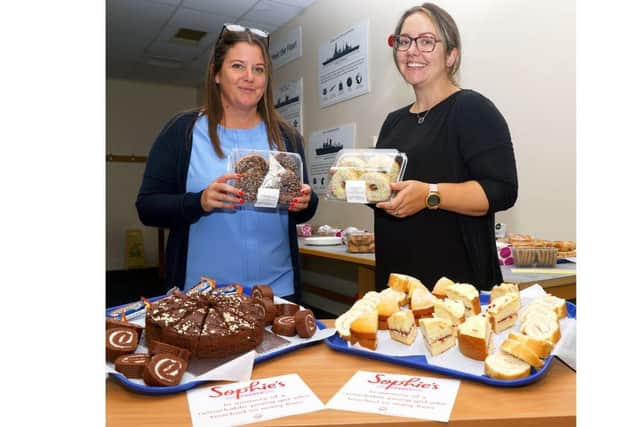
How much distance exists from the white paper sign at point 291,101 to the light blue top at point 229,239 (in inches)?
145

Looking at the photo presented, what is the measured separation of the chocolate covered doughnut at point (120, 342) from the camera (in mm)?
883

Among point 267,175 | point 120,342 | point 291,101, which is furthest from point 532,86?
point 291,101

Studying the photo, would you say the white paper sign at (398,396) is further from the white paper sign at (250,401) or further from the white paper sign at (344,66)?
the white paper sign at (344,66)

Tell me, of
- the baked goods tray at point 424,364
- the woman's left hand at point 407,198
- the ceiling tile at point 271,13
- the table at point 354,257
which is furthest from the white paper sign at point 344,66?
the baked goods tray at point 424,364

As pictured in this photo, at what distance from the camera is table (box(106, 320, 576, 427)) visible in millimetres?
674

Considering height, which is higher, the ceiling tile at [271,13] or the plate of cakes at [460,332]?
the ceiling tile at [271,13]

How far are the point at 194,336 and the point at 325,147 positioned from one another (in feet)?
13.7

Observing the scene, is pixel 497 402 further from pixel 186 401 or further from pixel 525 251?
pixel 525 251

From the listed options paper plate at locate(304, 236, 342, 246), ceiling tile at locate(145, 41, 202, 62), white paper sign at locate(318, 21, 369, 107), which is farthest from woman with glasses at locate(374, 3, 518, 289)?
ceiling tile at locate(145, 41, 202, 62)

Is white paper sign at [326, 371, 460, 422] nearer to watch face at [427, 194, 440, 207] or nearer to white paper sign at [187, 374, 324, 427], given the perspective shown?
white paper sign at [187, 374, 324, 427]

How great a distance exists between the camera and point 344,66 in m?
4.59

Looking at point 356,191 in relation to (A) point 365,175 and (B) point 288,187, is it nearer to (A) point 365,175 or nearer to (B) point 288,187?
(A) point 365,175

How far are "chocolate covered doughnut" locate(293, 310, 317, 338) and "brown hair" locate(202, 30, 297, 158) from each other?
86 centimetres
